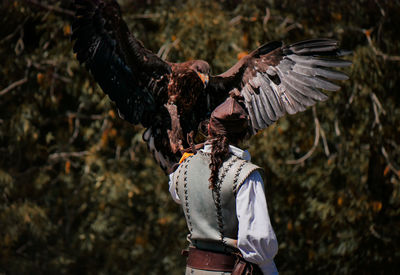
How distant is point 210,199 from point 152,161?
2.87 meters

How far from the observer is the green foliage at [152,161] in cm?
466

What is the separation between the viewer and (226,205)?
2.06m

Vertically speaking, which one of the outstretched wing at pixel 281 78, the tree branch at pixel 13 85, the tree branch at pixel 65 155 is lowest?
the tree branch at pixel 65 155

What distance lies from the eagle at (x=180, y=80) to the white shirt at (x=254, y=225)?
0.68 metres

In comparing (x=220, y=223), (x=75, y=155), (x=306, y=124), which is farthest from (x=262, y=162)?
(x=220, y=223)

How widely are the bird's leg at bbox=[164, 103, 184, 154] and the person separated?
0.62 m

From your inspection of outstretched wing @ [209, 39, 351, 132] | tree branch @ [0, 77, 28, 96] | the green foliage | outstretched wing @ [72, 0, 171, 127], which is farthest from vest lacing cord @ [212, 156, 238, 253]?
tree branch @ [0, 77, 28, 96]

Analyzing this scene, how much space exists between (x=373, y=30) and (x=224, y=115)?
3129 mm

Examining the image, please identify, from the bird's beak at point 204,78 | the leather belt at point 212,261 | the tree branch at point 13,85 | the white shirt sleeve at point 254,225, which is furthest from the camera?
the tree branch at point 13,85

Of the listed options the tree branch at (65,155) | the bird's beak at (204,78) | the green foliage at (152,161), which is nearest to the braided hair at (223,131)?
the bird's beak at (204,78)

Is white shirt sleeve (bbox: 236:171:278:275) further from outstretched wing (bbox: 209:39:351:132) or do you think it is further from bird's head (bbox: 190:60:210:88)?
bird's head (bbox: 190:60:210:88)

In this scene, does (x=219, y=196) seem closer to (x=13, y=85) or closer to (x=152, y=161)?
(x=152, y=161)

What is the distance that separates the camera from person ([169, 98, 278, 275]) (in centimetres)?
199

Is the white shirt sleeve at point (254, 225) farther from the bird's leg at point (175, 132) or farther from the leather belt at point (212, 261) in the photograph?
the bird's leg at point (175, 132)
